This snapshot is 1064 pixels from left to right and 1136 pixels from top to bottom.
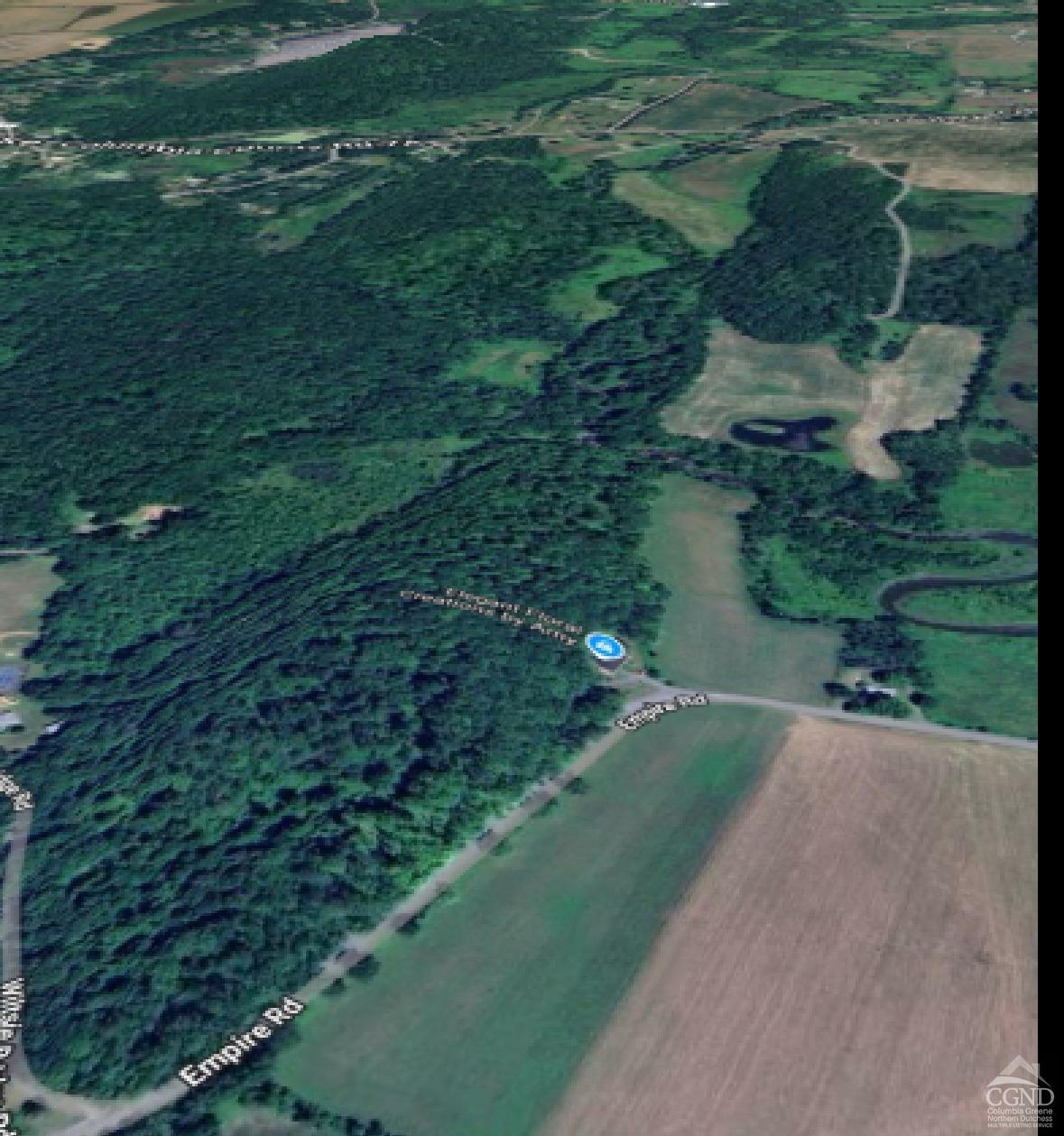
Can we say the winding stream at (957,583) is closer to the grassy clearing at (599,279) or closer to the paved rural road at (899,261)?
A: the paved rural road at (899,261)

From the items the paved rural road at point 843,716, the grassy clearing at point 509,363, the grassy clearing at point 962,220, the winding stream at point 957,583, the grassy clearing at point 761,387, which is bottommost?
the winding stream at point 957,583

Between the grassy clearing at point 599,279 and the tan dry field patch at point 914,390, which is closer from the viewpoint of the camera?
the tan dry field patch at point 914,390

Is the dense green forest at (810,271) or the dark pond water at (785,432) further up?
the dense green forest at (810,271)

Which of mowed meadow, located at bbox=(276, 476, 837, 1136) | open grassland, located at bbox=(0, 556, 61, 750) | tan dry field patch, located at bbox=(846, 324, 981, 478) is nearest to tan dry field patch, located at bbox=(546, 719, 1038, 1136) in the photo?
mowed meadow, located at bbox=(276, 476, 837, 1136)

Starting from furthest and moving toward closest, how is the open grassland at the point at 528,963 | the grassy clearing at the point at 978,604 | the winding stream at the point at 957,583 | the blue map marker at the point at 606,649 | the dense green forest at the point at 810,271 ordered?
the dense green forest at the point at 810,271 < the grassy clearing at the point at 978,604 < the winding stream at the point at 957,583 < the blue map marker at the point at 606,649 < the open grassland at the point at 528,963

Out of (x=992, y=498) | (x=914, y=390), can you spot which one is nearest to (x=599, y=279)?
(x=914, y=390)

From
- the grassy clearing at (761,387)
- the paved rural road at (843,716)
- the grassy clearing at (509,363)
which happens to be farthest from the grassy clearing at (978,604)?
the grassy clearing at (509,363)
